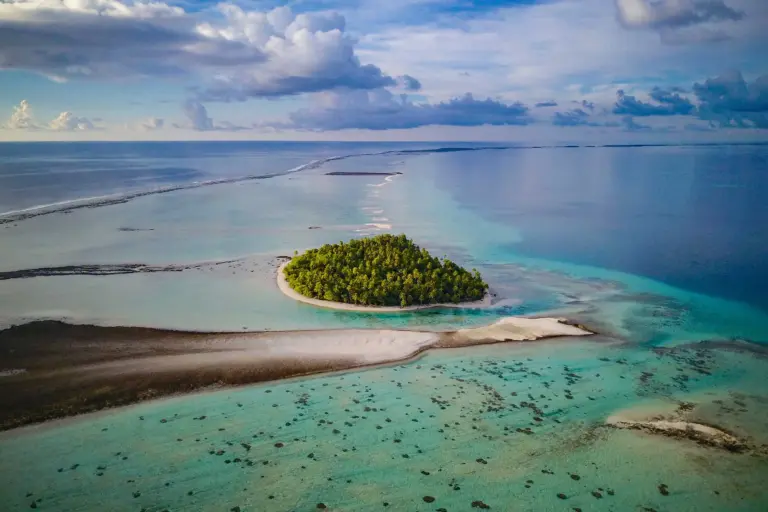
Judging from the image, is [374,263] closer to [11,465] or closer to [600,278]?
[600,278]

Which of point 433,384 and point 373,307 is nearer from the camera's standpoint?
point 433,384

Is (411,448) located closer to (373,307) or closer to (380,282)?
(373,307)

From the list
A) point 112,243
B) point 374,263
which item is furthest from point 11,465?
point 112,243

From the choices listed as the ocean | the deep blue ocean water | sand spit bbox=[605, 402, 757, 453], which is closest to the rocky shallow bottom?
the ocean

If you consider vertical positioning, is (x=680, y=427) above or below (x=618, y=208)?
below

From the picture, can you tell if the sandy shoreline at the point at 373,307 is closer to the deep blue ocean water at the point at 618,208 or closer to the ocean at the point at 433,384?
the ocean at the point at 433,384

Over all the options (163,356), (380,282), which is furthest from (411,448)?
(380,282)

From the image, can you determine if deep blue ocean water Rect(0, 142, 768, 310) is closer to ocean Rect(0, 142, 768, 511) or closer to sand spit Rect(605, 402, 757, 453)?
ocean Rect(0, 142, 768, 511)
